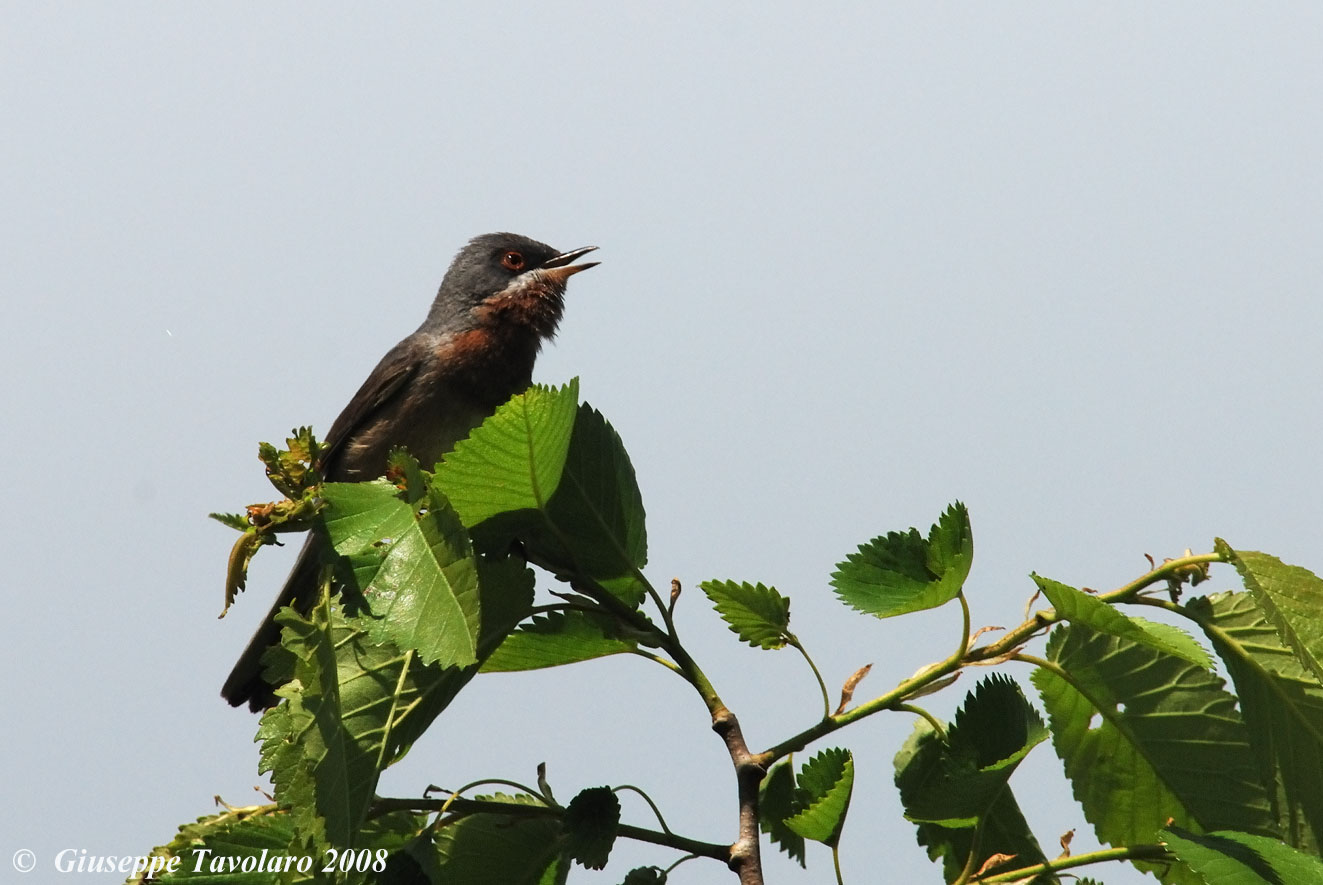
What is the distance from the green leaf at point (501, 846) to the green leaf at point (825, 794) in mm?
548

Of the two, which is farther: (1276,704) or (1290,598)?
(1276,704)

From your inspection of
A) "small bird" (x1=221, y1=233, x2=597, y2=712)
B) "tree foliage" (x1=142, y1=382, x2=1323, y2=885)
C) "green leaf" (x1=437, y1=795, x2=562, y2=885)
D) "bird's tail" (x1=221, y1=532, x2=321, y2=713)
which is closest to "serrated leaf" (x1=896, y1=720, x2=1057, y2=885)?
"tree foliage" (x1=142, y1=382, x2=1323, y2=885)

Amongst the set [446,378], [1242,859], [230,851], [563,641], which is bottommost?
[1242,859]

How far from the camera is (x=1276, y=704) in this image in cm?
242

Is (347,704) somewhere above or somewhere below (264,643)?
below

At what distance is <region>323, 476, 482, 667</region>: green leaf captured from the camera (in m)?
2.28

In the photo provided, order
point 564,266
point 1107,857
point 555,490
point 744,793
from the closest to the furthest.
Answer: point 744,793, point 1107,857, point 555,490, point 564,266

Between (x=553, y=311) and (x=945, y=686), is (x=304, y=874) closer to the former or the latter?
(x=945, y=686)

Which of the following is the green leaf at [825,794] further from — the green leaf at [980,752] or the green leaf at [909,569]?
the green leaf at [909,569]

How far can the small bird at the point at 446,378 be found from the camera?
18.6 ft

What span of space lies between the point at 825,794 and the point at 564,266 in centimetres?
442

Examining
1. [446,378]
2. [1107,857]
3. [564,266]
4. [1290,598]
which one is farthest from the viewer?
[564,266]

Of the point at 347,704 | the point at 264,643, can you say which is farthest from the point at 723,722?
the point at 264,643

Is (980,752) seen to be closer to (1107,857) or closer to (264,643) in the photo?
(1107,857)
